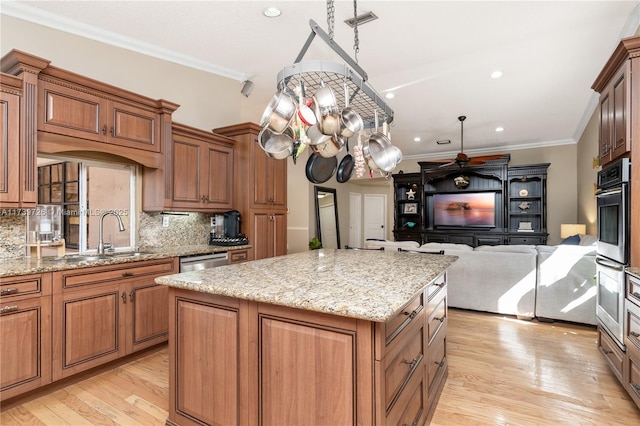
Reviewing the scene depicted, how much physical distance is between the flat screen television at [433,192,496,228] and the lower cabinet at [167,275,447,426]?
19.5 feet

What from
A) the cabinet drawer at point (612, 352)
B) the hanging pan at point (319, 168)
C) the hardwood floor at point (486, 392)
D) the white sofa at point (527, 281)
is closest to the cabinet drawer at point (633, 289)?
the cabinet drawer at point (612, 352)

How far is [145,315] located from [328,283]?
1979 mm

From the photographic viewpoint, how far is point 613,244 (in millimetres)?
2322

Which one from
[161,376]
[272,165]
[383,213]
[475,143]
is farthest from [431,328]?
[383,213]

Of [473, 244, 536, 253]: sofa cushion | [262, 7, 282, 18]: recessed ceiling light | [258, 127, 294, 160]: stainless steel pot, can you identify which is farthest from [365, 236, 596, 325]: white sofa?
[262, 7, 282, 18]: recessed ceiling light

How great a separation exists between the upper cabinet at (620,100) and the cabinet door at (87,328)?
147 inches

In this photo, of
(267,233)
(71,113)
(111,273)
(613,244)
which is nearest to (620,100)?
(613,244)

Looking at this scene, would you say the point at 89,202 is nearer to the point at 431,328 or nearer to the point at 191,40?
the point at 191,40

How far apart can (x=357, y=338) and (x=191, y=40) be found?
3.35 meters

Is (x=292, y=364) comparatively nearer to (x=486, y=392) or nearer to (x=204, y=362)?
(x=204, y=362)

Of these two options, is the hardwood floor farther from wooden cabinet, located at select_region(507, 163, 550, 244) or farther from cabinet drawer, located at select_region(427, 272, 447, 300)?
wooden cabinet, located at select_region(507, 163, 550, 244)

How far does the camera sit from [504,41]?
3395mm

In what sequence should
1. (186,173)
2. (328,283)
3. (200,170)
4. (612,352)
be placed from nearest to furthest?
1. (328,283)
2. (612,352)
3. (186,173)
4. (200,170)

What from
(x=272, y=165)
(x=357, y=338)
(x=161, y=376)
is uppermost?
(x=272, y=165)
